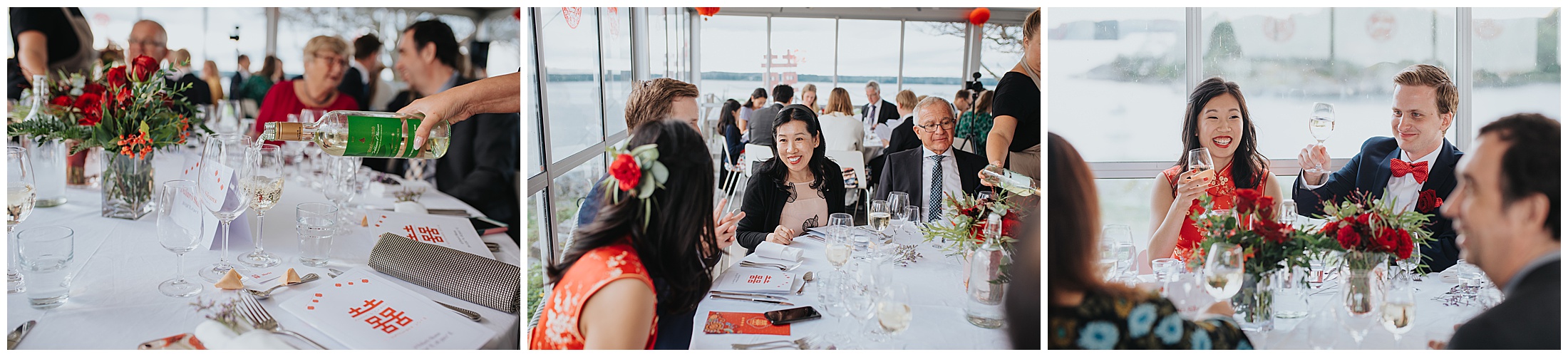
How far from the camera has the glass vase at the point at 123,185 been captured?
240cm

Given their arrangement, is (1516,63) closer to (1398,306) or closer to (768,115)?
(1398,306)

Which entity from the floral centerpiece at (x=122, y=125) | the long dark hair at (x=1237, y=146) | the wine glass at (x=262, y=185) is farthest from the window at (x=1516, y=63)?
the floral centerpiece at (x=122, y=125)

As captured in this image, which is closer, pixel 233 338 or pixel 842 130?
pixel 233 338

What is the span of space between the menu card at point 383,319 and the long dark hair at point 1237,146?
2.16 metres

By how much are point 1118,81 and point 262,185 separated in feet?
7.57

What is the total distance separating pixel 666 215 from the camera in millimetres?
1482

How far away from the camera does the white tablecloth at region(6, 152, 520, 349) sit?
1.49 m

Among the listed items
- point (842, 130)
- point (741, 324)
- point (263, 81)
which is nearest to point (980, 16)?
point (842, 130)

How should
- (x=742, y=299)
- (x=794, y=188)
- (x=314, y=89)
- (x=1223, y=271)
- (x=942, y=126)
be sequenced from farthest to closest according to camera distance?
(x=314, y=89) < (x=942, y=126) < (x=794, y=188) < (x=742, y=299) < (x=1223, y=271)

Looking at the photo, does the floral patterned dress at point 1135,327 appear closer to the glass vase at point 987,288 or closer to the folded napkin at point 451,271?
the glass vase at point 987,288

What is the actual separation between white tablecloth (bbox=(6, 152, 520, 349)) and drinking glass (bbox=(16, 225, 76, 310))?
0.02 metres

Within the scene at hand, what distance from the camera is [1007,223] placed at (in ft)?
7.07

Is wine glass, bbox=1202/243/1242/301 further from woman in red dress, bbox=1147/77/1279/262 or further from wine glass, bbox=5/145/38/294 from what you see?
wine glass, bbox=5/145/38/294

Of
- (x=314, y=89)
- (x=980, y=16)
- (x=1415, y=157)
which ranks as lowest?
(x=1415, y=157)
